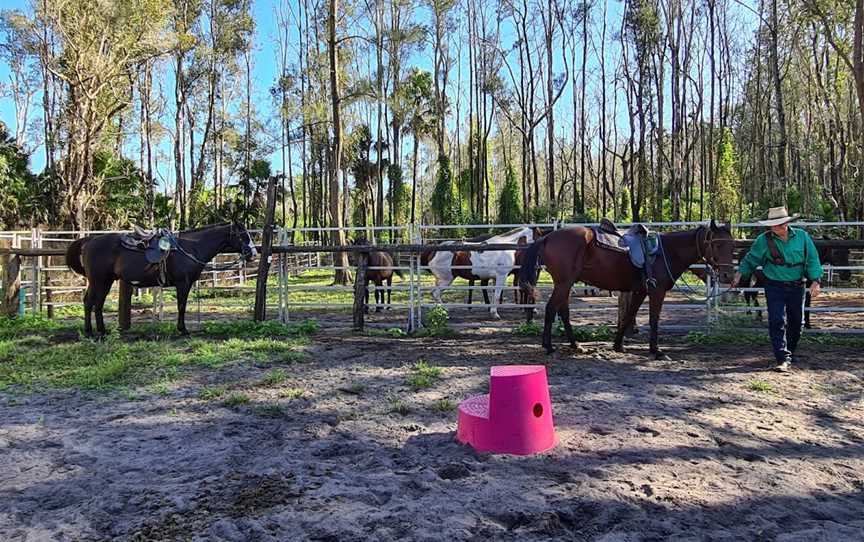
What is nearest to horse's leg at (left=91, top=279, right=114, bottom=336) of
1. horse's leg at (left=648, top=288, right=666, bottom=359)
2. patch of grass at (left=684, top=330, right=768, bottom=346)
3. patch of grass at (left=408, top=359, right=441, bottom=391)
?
patch of grass at (left=408, top=359, right=441, bottom=391)

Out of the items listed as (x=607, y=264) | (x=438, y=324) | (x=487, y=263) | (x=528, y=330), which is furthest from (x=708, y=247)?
(x=487, y=263)

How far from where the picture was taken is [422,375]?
525 cm

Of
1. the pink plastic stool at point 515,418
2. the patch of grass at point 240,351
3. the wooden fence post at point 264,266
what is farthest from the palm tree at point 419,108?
the pink plastic stool at point 515,418

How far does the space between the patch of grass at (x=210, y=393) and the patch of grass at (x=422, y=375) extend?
1639mm

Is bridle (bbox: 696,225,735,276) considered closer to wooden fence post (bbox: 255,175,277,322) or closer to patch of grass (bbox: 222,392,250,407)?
patch of grass (bbox: 222,392,250,407)

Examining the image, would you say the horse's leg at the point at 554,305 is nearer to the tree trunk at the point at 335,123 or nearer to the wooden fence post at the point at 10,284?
the wooden fence post at the point at 10,284

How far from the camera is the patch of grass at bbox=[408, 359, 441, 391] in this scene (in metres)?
4.89

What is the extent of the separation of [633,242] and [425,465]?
424cm

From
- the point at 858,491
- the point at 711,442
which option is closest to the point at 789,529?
the point at 858,491

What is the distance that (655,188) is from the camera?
97.9 feet

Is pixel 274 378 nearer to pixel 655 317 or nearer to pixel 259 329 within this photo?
pixel 259 329

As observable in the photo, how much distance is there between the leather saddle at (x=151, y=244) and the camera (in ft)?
24.7

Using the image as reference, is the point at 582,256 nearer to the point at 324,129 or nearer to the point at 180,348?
the point at 180,348

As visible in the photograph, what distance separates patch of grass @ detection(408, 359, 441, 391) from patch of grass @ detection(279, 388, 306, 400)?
3.15 ft
